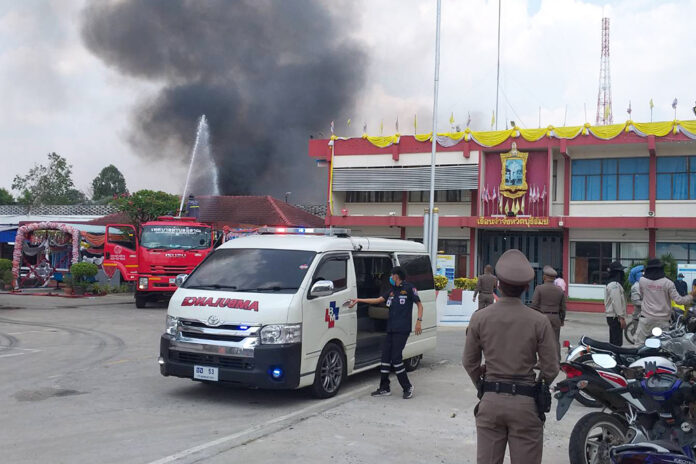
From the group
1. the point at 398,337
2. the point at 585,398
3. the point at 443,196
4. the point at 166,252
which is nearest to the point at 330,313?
the point at 398,337

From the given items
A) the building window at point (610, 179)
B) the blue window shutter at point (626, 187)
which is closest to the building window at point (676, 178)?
the building window at point (610, 179)

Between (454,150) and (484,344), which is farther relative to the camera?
(454,150)

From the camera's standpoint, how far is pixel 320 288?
25.1 ft

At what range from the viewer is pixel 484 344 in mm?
4156

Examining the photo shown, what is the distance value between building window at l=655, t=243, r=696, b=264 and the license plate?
963 inches

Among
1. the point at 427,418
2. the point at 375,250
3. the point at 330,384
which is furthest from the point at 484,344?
the point at 375,250

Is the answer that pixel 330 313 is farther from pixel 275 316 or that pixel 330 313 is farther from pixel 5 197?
pixel 5 197

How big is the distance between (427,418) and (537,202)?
23527 millimetres

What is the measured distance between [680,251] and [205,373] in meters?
25.0

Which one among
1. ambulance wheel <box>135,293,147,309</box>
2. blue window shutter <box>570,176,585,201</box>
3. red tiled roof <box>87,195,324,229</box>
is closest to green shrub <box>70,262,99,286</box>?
ambulance wheel <box>135,293,147,309</box>

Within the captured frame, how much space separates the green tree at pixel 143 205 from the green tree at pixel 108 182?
204 feet

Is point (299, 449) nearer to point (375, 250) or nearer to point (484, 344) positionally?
point (484, 344)

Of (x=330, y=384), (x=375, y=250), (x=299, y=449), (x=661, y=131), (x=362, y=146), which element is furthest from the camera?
(x=362, y=146)

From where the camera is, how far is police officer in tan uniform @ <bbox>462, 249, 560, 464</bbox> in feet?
12.8
